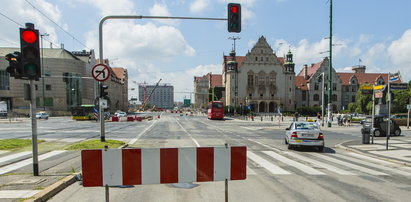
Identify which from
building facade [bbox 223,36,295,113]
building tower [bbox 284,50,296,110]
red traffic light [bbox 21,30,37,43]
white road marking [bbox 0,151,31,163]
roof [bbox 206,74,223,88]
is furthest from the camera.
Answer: roof [bbox 206,74,223,88]

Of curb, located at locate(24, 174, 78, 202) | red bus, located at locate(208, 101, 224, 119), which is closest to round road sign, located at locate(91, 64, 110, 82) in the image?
curb, located at locate(24, 174, 78, 202)

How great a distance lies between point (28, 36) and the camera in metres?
6.16

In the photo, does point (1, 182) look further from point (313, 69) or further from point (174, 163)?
point (313, 69)

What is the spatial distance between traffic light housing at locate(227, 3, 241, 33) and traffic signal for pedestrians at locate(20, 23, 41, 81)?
6393mm

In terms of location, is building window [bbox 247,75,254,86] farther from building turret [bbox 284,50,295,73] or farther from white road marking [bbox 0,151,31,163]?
white road marking [bbox 0,151,31,163]

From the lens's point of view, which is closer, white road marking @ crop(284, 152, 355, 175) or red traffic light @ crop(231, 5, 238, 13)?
white road marking @ crop(284, 152, 355, 175)

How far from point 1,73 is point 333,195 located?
78.4 metres

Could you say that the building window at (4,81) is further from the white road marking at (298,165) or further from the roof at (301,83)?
the roof at (301,83)

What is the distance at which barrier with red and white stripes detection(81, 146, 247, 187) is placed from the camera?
416 cm

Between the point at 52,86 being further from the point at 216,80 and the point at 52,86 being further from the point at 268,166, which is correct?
the point at 268,166

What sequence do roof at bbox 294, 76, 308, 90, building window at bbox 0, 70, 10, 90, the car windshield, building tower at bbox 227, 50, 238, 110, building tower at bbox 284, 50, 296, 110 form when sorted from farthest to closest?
roof at bbox 294, 76, 308, 90
building tower at bbox 284, 50, 296, 110
building tower at bbox 227, 50, 238, 110
building window at bbox 0, 70, 10, 90
the car windshield

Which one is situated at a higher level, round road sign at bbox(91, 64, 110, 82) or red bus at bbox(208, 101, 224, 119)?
round road sign at bbox(91, 64, 110, 82)

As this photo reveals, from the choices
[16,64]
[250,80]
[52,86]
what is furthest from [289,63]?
[16,64]

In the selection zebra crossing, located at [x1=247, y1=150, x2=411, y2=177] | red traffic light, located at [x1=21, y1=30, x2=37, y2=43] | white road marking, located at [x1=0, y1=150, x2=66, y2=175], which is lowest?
zebra crossing, located at [x1=247, y1=150, x2=411, y2=177]
